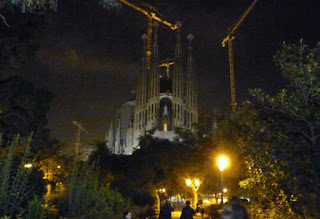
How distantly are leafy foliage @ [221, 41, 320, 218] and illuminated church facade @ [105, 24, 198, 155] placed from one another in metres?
62.2

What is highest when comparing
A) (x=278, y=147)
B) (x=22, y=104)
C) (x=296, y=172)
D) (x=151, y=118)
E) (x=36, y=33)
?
(x=151, y=118)

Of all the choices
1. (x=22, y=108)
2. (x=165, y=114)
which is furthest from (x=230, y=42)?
(x=22, y=108)

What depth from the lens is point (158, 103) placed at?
80438 mm

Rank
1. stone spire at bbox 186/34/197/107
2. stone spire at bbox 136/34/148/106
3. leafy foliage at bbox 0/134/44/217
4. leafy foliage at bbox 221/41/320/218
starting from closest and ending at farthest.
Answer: leafy foliage at bbox 0/134/44/217
leafy foliage at bbox 221/41/320/218
stone spire at bbox 186/34/197/107
stone spire at bbox 136/34/148/106

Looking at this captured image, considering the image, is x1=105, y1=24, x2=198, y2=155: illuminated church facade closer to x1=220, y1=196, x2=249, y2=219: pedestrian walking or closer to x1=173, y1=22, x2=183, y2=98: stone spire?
x1=173, y1=22, x2=183, y2=98: stone spire

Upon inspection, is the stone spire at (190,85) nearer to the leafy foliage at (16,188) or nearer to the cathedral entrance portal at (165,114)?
the cathedral entrance portal at (165,114)

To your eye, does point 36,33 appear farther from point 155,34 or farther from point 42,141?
point 155,34

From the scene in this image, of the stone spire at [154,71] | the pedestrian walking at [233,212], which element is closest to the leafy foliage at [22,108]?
the pedestrian walking at [233,212]

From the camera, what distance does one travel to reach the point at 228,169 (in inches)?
862

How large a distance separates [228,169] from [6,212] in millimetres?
17555

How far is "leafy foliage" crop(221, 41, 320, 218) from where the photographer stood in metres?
8.54

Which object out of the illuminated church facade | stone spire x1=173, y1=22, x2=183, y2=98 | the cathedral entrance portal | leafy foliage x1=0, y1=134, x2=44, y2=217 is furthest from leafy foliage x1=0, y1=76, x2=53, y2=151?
stone spire x1=173, y1=22, x2=183, y2=98

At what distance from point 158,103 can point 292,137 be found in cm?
7130

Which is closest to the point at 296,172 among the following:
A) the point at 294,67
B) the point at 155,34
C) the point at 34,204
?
the point at 294,67
